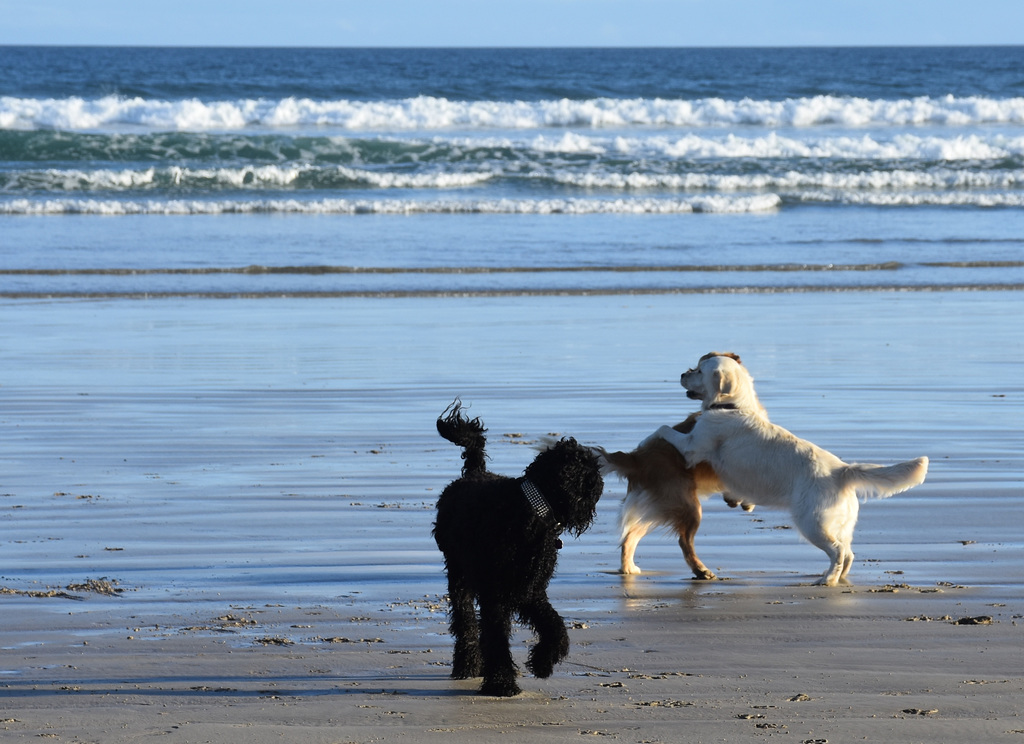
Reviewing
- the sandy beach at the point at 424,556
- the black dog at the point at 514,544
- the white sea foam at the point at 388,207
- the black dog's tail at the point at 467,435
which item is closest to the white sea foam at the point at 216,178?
the white sea foam at the point at 388,207

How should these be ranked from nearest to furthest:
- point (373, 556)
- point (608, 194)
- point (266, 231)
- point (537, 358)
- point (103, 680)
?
point (103, 680) → point (373, 556) → point (537, 358) → point (266, 231) → point (608, 194)

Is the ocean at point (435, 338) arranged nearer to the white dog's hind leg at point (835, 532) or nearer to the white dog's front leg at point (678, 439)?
the white dog's hind leg at point (835, 532)

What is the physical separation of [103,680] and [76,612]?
77 cm

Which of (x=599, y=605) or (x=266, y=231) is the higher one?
(x=266, y=231)

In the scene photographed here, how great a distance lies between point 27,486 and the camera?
22.1 ft

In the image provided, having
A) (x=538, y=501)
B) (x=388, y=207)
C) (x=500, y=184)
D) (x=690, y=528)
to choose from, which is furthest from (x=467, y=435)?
(x=500, y=184)

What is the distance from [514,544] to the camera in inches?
152

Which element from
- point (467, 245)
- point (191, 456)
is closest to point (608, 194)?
point (467, 245)

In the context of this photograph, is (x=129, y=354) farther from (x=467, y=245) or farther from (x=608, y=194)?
(x=608, y=194)

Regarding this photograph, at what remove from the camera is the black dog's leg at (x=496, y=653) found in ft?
12.9

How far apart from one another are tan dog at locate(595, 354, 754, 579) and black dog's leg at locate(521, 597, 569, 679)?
1653 millimetres

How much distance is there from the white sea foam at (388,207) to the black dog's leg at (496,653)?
1988 cm

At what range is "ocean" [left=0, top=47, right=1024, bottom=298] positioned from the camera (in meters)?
17.1

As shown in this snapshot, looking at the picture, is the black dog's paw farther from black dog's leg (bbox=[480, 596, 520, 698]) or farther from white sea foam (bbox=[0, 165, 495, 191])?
white sea foam (bbox=[0, 165, 495, 191])
